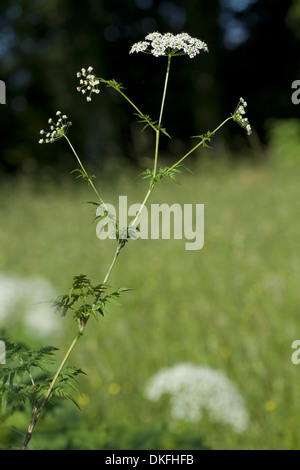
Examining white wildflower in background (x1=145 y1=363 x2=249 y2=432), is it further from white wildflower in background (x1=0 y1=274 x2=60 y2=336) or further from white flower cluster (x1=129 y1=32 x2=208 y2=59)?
white flower cluster (x1=129 y1=32 x2=208 y2=59)

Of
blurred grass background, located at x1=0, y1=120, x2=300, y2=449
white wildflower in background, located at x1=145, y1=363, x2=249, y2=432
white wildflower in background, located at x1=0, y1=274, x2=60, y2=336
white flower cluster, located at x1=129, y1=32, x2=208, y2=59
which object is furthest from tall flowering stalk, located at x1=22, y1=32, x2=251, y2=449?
white wildflower in background, located at x1=145, y1=363, x2=249, y2=432

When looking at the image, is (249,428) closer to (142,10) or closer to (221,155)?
(221,155)

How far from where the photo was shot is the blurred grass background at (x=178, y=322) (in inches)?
97.8

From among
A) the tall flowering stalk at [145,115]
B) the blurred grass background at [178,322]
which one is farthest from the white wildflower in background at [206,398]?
the tall flowering stalk at [145,115]

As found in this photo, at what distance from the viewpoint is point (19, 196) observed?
10.1 meters

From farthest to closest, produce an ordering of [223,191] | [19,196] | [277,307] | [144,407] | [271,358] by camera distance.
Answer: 1. [19,196]
2. [223,191]
3. [277,307]
4. [271,358]
5. [144,407]

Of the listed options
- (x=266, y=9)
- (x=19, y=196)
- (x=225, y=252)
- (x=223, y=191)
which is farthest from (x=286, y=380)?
(x=266, y=9)

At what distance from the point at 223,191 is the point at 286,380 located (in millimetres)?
5675

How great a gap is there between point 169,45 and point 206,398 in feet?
6.54

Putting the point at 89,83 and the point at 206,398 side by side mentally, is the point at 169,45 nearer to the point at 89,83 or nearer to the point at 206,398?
the point at 89,83

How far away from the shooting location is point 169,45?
→ 858mm

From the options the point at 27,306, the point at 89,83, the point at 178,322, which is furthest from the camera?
the point at 178,322

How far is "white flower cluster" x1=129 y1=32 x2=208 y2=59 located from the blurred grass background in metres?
0.80

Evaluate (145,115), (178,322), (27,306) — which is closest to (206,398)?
(27,306)
